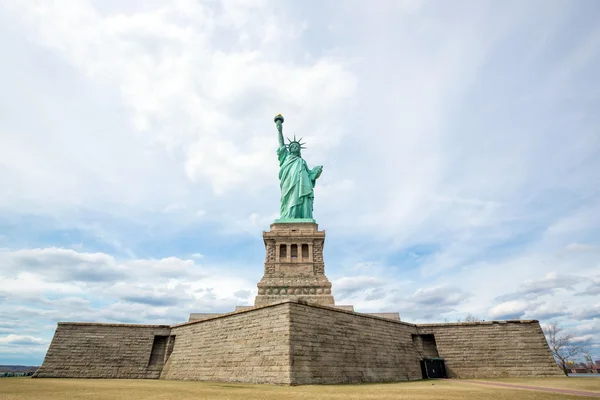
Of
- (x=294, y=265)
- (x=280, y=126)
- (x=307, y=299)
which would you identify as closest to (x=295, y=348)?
(x=307, y=299)

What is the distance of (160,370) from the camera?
64.9ft

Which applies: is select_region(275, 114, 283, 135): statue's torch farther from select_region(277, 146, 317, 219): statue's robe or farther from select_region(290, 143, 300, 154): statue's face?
select_region(277, 146, 317, 219): statue's robe

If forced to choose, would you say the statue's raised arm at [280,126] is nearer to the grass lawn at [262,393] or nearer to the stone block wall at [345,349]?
the stone block wall at [345,349]

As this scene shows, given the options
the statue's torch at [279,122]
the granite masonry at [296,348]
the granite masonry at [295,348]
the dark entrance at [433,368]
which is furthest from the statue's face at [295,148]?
the dark entrance at [433,368]

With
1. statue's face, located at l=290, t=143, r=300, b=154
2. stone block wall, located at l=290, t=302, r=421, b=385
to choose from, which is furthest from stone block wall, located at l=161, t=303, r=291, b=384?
statue's face, located at l=290, t=143, r=300, b=154

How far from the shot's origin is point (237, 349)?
15172 mm

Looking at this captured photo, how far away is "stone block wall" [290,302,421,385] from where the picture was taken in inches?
521

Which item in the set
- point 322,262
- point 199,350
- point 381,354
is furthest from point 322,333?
point 322,262

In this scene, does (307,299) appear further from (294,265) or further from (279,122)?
(279,122)

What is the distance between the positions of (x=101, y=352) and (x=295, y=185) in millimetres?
23869

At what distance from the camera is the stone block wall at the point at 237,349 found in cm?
1317

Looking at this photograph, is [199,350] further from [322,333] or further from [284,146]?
[284,146]

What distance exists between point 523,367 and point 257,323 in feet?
53.1

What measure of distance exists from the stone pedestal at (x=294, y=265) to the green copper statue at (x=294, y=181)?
95.7 inches
